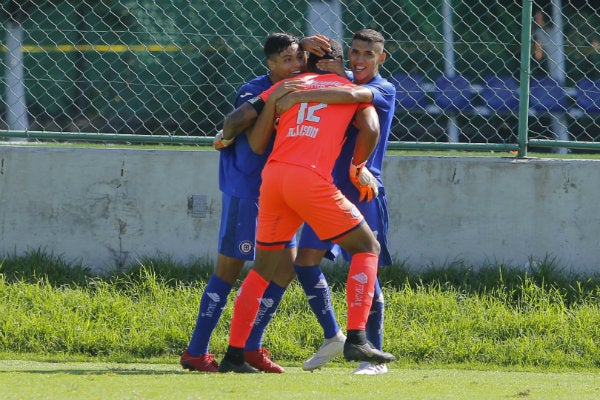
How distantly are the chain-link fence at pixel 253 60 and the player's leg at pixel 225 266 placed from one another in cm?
217

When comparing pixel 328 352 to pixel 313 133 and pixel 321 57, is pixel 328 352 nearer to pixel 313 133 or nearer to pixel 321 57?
pixel 313 133

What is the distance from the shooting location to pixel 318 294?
5383 millimetres

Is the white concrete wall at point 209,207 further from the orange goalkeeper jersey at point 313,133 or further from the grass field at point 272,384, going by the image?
the orange goalkeeper jersey at point 313,133

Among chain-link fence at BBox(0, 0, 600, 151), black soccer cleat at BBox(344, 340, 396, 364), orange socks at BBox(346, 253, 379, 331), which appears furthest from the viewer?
chain-link fence at BBox(0, 0, 600, 151)

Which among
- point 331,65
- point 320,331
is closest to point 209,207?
point 320,331

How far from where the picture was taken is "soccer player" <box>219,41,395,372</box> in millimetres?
4938

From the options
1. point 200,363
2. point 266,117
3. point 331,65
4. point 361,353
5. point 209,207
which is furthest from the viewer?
point 209,207

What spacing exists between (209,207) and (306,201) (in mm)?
1940

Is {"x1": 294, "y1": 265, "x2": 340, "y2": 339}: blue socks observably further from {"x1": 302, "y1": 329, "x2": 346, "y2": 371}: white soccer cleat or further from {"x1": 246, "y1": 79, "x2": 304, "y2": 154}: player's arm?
{"x1": 246, "y1": 79, "x2": 304, "y2": 154}: player's arm

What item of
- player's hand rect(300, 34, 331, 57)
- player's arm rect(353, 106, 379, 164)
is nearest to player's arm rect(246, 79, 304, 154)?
player's hand rect(300, 34, 331, 57)

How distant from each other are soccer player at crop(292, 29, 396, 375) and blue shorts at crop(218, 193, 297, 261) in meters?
0.27

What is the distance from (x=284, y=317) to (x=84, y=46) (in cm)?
292

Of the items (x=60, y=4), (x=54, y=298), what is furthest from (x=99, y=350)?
(x=60, y=4)

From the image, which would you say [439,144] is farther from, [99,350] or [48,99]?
[48,99]
